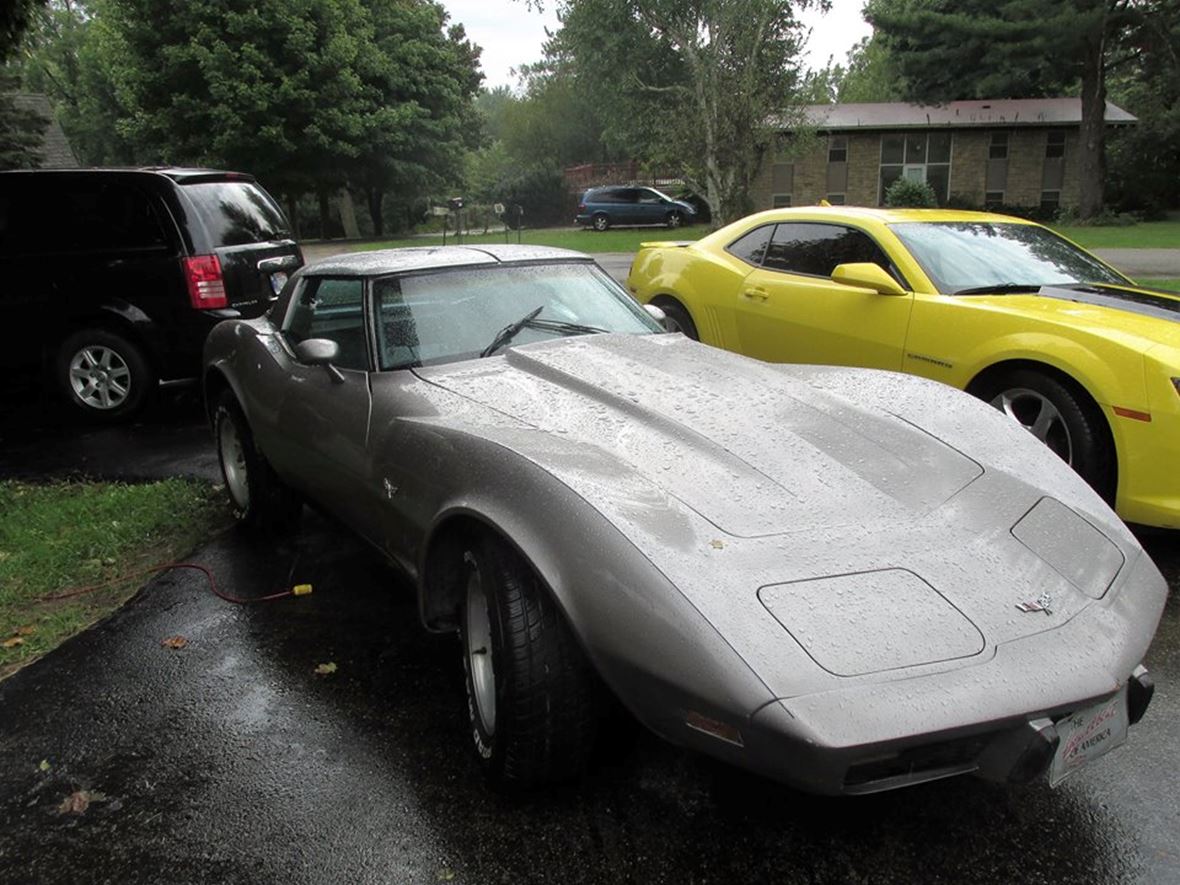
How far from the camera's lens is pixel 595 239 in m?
28.7

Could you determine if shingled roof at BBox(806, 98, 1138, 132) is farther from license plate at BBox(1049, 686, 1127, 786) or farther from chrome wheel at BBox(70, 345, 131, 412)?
license plate at BBox(1049, 686, 1127, 786)

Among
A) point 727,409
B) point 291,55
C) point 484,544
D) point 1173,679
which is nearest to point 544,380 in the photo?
point 727,409

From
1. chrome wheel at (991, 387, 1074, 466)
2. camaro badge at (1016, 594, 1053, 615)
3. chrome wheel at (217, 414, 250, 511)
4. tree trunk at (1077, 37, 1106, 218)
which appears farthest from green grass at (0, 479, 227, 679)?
tree trunk at (1077, 37, 1106, 218)

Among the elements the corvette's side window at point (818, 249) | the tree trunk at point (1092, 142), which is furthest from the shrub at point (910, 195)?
the corvette's side window at point (818, 249)

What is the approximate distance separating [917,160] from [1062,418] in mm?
35086

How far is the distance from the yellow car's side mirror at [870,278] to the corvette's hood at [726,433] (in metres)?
1.68

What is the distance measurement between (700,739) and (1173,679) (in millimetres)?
2053

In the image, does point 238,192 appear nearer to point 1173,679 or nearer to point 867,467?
point 867,467

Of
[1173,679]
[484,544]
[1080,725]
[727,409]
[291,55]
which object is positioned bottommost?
[1173,679]

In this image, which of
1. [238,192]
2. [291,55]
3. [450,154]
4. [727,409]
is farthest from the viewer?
[450,154]

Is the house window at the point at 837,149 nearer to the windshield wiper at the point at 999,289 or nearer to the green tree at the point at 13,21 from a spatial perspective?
the green tree at the point at 13,21

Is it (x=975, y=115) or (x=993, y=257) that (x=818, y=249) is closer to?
(x=993, y=257)

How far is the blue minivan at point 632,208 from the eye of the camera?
33.6 metres

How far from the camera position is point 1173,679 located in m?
3.01
